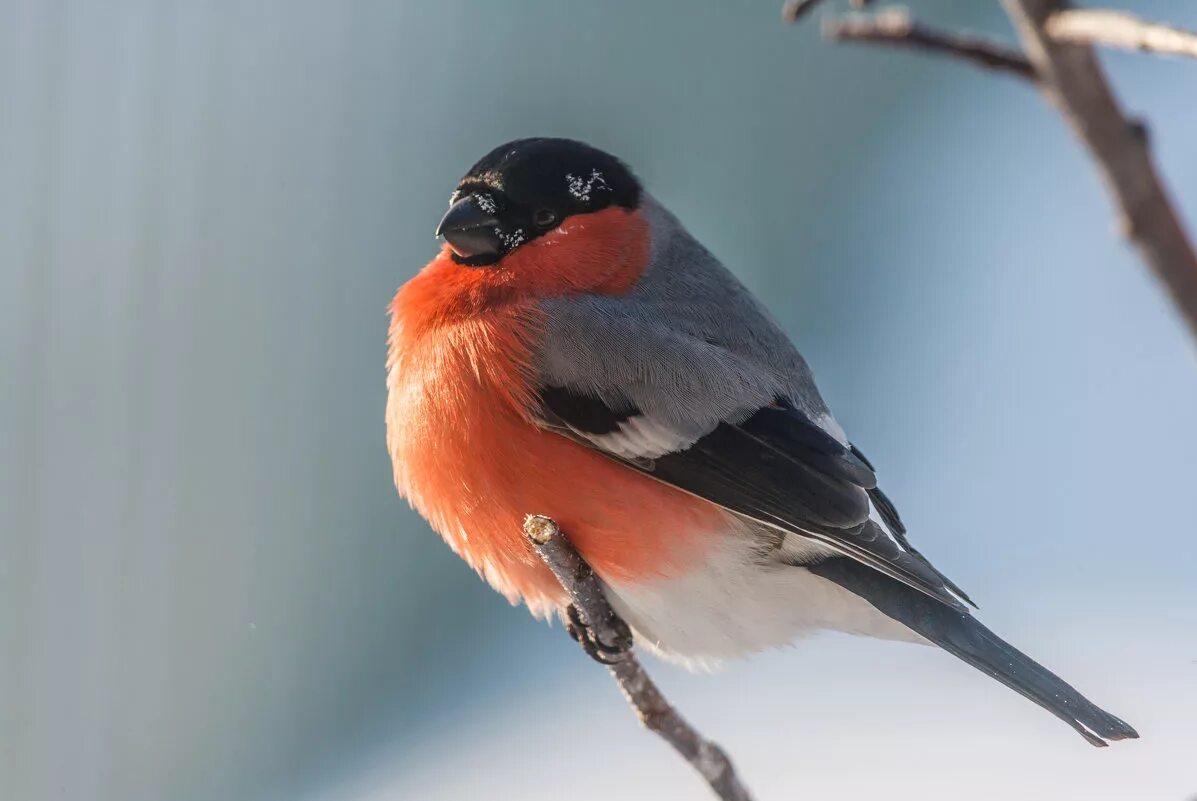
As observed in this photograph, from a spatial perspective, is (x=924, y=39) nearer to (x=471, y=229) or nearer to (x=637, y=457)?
(x=637, y=457)

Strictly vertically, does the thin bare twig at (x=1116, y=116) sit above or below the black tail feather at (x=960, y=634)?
above

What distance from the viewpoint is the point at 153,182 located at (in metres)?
3.57

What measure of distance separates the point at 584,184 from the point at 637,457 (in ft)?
1.92

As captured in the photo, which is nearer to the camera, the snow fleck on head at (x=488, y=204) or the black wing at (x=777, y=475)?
the black wing at (x=777, y=475)

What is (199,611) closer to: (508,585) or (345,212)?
(345,212)

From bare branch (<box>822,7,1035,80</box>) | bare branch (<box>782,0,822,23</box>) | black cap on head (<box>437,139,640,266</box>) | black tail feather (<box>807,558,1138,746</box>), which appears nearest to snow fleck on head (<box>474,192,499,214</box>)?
black cap on head (<box>437,139,640,266</box>)

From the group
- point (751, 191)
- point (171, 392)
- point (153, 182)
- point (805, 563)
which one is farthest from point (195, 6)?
point (805, 563)

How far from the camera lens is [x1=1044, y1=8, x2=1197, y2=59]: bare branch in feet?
1.56

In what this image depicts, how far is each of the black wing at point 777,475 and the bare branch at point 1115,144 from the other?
137 centimetres

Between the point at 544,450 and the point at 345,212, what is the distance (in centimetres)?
195

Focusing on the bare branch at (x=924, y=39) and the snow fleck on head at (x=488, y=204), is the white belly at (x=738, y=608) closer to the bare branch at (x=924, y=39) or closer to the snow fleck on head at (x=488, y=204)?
the snow fleck on head at (x=488, y=204)

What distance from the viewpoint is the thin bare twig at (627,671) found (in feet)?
5.21

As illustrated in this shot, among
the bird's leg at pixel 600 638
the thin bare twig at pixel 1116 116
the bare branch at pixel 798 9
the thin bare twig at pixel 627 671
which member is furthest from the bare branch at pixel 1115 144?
the bird's leg at pixel 600 638

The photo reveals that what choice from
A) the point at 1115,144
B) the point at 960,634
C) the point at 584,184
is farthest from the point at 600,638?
the point at 1115,144
